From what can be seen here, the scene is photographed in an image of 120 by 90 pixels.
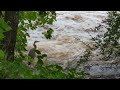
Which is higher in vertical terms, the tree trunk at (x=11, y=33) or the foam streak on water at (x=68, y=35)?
the tree trunk at (x=11, y=33)

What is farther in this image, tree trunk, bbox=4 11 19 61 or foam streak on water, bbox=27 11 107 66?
foam streak on water, bbox=27 11 107 66

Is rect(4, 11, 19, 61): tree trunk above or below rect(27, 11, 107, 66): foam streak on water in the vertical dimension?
above

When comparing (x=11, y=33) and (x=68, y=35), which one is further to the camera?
(x=68, y=35)

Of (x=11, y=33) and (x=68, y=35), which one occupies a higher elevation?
(x=11, y=33)

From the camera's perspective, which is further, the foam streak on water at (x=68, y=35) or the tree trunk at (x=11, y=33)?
the foam streak on water at (x=68, y=35)

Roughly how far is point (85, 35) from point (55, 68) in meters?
8.10
